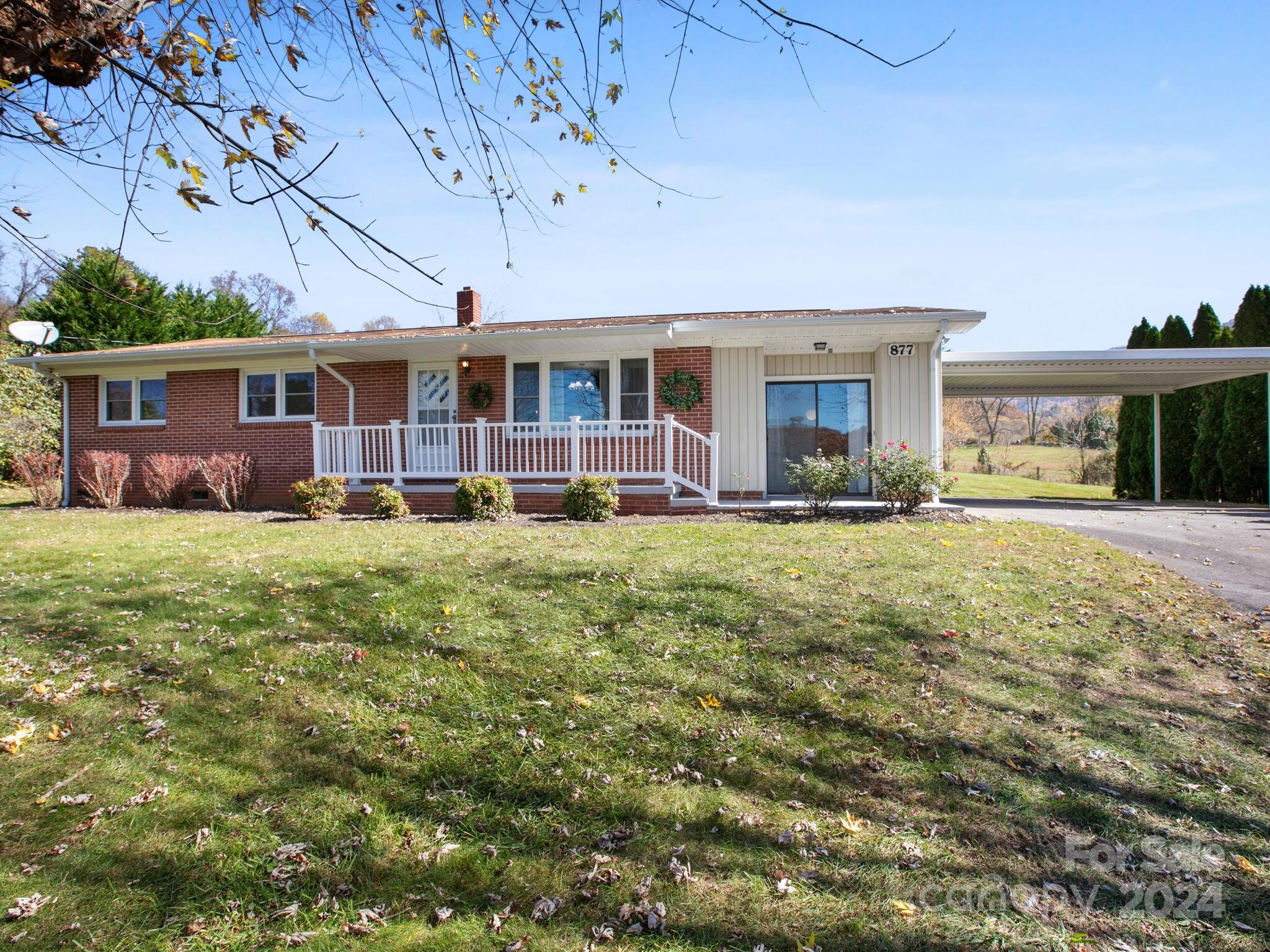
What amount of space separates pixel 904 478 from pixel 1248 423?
10549 millimetres

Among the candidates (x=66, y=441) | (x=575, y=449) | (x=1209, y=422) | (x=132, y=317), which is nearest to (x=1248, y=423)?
(x=1209, y=422)

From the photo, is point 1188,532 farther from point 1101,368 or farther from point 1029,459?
point 1029,459

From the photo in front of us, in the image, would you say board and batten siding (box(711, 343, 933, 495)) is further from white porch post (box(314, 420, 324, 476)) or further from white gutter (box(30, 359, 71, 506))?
white gutter (box(30, 359, 71, 506))

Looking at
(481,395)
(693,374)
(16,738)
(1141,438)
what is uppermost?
(693,374)

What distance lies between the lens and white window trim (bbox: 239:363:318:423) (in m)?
12.9

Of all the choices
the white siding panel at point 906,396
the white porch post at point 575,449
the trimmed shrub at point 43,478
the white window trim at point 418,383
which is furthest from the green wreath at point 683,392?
the trimmed shrub at point 43,478

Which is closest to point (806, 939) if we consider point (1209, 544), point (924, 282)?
point (1209, 544)

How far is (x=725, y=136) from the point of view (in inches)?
152

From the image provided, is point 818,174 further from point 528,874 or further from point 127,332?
point 127,332

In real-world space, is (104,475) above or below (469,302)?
below

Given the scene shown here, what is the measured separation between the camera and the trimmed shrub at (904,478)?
29.8 ft

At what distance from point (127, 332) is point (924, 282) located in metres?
21.6

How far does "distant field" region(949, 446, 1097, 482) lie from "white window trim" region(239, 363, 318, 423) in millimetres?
24618

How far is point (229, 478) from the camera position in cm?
1170
